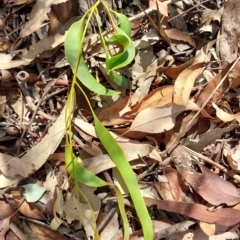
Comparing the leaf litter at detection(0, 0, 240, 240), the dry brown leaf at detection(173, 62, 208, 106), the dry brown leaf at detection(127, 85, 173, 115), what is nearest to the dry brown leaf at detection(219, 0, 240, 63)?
the leaf litter at detection(0, 0, 240, 240)

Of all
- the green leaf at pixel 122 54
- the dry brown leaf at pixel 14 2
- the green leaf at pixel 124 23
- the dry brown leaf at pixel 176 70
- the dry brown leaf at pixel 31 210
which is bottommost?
the dry brown leaf at pixel 31 210

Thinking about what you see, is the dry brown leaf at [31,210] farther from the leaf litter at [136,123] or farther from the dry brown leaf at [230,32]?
the dry brown leaf at [230,32]

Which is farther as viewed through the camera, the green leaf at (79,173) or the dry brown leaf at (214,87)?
the dry brown leaf at (214,87)

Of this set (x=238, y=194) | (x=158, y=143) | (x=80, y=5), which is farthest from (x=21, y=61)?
(x=238, y=194)

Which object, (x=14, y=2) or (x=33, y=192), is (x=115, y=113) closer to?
(x=33, y=192)

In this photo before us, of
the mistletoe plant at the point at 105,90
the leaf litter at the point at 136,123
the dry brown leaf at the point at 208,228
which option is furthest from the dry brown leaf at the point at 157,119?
the dry brown leaf at the point at 208,228

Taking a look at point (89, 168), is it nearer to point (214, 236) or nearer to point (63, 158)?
point (63, 158)

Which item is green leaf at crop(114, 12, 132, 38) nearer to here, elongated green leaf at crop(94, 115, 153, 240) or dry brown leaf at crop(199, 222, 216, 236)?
elongated green leaf at crop(94, 115, 153, 240)
